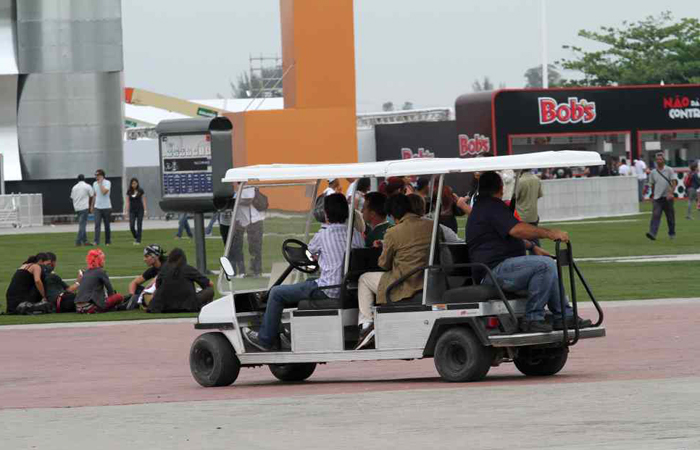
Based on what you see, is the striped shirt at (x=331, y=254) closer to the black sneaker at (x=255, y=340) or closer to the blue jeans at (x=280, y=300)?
the blue jeans at (x=280, y=300)

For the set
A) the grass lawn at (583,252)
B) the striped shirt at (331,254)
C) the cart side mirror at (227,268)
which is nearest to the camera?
the striped shirt at (331,254)

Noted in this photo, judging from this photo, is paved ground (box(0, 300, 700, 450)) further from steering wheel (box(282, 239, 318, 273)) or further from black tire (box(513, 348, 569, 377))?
steering wheel (box(282, 239, 318, 273))

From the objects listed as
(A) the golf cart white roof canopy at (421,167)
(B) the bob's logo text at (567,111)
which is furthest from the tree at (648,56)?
(A) the golf cart white roof canopy at (421,167)

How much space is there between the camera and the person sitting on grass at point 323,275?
39.1 ft

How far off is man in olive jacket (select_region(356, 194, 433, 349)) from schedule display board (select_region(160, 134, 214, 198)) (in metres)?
12.5

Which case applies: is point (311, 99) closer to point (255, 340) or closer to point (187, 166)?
point (187, 166)

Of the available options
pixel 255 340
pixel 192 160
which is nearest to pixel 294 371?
pixel 255 340

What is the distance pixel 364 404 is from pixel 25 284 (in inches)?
416

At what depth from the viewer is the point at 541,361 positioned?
11.7 meters

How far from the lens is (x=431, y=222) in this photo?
38.3ft

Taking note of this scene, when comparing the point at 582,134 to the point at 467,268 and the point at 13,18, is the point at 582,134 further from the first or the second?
the point at 467,268

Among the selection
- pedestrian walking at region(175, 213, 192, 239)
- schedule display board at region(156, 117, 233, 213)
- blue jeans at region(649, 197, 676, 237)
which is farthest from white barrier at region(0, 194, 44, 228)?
blue jeans at region(649, 197, 676, 237)

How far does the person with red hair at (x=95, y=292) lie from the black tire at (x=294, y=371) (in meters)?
6.99

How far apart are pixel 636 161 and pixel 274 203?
40.0 m
